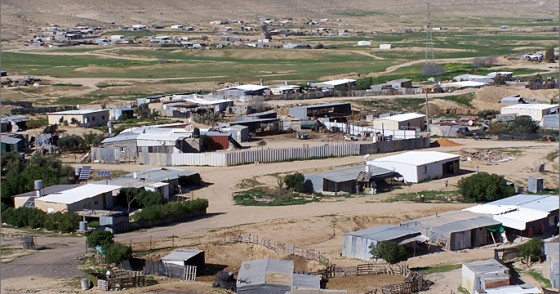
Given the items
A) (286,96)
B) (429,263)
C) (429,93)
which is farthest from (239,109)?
(429,263)

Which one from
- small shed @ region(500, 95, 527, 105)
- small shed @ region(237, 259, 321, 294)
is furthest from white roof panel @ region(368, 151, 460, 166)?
small shed @ region(500, 95, 527, 105)

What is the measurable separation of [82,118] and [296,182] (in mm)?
19528

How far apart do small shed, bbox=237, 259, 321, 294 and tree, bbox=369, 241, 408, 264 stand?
274 cm

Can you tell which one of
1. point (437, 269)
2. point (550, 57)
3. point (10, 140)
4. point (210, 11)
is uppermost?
point (210, 11)

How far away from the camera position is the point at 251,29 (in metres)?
139

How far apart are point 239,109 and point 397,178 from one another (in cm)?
2122

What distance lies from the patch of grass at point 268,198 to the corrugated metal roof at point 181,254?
25.2 ft

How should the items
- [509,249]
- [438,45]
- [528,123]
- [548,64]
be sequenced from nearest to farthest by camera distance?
[509,249]
[528,123]
[548,64]
[438,45]

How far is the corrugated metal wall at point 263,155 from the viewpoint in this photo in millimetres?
38938

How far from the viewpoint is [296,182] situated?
34156mm

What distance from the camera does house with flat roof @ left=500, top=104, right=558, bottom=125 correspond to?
165 feet

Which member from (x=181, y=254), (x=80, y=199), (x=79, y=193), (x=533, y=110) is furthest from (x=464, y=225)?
(x=533, y=110)

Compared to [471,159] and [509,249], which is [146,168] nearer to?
[471,159]

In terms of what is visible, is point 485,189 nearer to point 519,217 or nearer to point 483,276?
point 519,217
